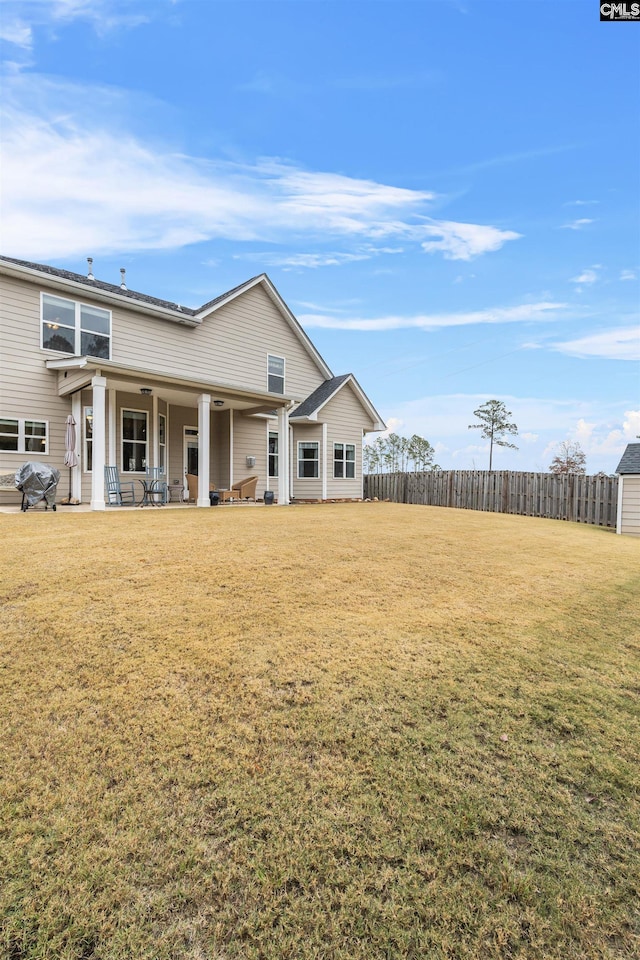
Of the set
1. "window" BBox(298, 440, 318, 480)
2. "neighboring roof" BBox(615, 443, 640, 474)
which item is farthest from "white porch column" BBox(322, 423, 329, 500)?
"neighboring roof" BBox(615, 443, 640, 474)

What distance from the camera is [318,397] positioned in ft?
63.6

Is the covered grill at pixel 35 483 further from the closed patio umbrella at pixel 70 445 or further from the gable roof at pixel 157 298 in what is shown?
the gable roof at pixel 157 298

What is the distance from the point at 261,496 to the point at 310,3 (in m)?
14.0

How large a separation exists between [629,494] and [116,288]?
55.0ft

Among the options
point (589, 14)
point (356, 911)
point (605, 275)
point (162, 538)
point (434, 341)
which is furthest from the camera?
point (434, 341)

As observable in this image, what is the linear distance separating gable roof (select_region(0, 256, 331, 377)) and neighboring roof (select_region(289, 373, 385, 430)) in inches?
44.1

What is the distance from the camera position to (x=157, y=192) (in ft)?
44.9

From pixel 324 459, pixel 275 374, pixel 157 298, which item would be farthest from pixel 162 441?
pixel 324 459

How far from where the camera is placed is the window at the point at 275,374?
1827cm

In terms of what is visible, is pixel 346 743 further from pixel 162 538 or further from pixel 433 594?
pixel 162 538

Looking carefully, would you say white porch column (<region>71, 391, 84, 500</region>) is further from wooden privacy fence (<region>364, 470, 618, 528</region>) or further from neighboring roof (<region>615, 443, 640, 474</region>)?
neighboring roof (<region>615, 443, 640, 474</region>)

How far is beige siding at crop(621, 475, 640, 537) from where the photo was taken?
11320mm

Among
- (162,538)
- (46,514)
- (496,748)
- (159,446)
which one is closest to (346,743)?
(496,748)
